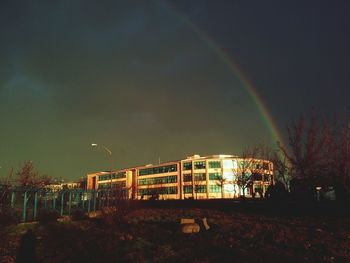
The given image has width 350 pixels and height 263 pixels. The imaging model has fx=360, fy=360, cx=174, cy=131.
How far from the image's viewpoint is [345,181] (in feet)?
57.6

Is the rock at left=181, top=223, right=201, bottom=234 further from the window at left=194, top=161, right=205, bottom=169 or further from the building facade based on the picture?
the window at left=194, top=161, right=205, bottom=169

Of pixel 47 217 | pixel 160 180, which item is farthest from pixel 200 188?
pixel 47 217

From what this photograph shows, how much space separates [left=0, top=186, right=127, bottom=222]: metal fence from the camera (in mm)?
24384

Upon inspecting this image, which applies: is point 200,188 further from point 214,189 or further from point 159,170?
point 159,170

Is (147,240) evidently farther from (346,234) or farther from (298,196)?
(298,196)

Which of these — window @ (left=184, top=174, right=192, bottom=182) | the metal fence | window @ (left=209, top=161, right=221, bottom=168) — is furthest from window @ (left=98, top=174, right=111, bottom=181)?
the metal fence

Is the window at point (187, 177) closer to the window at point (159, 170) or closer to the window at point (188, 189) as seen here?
the window at point (188, 189)

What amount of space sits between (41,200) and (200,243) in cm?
2627

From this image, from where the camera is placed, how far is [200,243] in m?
14.5

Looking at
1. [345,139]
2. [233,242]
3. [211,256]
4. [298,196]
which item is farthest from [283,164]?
[211,256]

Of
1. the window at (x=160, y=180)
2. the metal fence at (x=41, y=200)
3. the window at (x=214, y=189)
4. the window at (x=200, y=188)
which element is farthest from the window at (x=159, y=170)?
the metal fence at (x=41, y=200)

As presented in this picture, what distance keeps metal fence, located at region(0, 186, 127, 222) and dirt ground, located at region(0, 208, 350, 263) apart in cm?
418

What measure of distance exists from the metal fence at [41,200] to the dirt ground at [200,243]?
165 inches

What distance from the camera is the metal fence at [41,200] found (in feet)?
80.0
